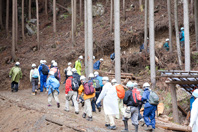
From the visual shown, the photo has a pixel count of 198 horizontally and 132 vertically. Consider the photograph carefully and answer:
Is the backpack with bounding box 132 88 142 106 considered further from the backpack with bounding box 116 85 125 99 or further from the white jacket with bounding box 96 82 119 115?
the white jacket with bounding box 96 82 119 115

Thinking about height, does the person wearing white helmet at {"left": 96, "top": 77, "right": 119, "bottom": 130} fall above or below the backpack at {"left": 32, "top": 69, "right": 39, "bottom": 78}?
below

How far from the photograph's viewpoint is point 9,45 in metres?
29.3

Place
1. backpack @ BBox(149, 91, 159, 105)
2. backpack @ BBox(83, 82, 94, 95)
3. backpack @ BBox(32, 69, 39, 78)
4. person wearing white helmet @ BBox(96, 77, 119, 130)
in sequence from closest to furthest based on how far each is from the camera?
person wearing white helmet @ BBox(96, 77, 119, 130)
backpack @ BBox(149, 91, 159, 105)
backpack @ BBox(83, 82, 94, 95)
backpack @ BBox(32, 69, 39, 78)

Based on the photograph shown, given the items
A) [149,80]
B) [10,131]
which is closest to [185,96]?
[149,80]

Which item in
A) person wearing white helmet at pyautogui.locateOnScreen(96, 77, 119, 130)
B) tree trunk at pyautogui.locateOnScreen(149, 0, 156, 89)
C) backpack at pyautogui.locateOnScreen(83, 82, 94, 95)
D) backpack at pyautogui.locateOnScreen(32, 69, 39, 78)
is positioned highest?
tree trunk at pyautogui.locateOnScreen(149, 0, 156, 89)

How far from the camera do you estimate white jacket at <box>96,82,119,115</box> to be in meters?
8.47

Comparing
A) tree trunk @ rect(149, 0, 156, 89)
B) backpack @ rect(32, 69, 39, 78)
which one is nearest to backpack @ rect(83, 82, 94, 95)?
backpack @ rect(32, 69, 39, 78)

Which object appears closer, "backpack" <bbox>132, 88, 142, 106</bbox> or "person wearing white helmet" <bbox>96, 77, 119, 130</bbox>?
"backpack" <bbox>132, 88, 142, 106</bbox>

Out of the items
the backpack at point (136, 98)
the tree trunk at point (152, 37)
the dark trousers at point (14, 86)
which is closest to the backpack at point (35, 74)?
the dark trousers at point (14, 86)

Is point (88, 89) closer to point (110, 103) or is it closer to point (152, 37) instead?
point (110, 103)

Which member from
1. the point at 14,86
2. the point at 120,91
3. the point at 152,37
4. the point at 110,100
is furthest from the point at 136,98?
the point at 14,86

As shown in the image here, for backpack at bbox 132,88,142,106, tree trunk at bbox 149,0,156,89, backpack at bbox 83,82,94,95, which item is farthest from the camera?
tree trunk at bbox 149,0,156,89

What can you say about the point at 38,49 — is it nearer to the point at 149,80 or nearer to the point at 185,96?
the point at 149,80

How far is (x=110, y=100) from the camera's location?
28.1 ft
